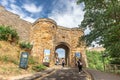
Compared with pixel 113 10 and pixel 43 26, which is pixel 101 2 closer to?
pixel 113 10

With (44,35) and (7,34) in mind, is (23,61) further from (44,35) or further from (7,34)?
(44,35)

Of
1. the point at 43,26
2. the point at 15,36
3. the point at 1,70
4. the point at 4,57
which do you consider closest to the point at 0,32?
the point at 15,36

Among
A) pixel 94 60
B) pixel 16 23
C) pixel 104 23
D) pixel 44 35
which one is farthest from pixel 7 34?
pixel 94 60

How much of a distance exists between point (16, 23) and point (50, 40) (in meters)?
7.16

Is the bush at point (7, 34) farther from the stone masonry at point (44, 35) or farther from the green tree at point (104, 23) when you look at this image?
the green tree at point (104, 23)

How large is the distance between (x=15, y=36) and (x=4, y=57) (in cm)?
490

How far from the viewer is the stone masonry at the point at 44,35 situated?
21312mm

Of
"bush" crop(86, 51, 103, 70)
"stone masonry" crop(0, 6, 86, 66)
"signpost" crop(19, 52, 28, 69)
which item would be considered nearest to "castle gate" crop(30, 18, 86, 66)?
"stone masonry" crop(0, 6, 86, 66)

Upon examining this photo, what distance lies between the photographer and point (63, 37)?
25.5 m

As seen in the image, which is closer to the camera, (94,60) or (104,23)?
(104,23)

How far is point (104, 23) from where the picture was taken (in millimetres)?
12766

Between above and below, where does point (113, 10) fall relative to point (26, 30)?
below

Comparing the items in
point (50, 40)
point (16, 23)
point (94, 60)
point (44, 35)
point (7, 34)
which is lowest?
point (94, 60)

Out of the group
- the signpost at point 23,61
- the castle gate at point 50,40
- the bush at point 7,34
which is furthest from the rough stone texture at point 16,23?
the signpost at point 23,61
